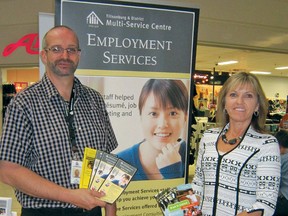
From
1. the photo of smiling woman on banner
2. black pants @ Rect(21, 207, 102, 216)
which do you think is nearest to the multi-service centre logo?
the photo of smiling woman on banner

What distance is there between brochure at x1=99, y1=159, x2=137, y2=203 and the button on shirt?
20 cm

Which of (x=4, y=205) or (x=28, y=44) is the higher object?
(x=28, y=44)

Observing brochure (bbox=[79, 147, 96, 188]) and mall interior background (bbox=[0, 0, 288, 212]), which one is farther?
mall interior background (bbox=[0, 0, 288, 212])

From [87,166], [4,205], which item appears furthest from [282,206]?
[4,205]

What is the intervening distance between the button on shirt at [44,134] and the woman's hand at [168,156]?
1194 millimetres

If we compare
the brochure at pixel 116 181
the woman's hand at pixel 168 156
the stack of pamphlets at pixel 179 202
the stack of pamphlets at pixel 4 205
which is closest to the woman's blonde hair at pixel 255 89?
the stack of pamphlets at pixel 179 202

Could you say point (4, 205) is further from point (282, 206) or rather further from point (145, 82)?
point (282, 206)

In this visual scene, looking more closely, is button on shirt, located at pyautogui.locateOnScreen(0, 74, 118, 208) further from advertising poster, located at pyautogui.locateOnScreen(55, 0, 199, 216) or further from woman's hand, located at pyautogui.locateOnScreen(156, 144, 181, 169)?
woman's hand, located at pyautogui.locateOnScreen(156, 144, 181, 169)

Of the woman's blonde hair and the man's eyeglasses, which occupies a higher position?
the man's eyeglasses

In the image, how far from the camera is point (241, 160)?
1.67 metres

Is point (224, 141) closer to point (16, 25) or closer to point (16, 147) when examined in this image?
point (16, 147)

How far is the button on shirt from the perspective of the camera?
5.22 ft

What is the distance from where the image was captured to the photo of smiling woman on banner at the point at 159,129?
2885 mm

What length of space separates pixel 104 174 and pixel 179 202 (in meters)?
0.41
